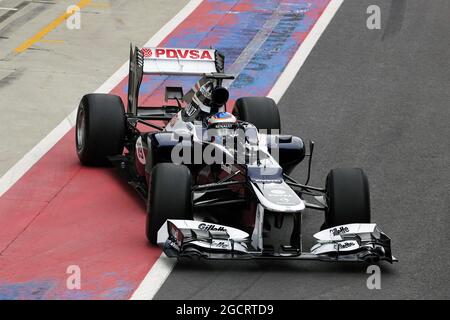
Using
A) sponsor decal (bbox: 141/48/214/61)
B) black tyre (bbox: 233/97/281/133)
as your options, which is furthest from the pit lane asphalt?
sponsor decal (bbox: 141/48/214/61)

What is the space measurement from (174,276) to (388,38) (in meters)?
13.4

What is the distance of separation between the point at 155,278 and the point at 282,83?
9.71 meters

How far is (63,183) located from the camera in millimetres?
18094

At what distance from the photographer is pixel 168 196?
15.0 meters

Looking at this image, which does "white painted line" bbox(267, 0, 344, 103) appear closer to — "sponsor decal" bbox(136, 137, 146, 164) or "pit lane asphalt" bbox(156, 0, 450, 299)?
"pit lane asphalt" bbox(156, 0, 450, 299)

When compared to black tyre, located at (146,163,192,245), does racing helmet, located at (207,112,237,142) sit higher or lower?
higher

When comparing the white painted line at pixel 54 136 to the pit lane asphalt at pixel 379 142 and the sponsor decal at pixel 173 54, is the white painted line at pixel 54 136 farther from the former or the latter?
the pit lane asphalt at pixel 379 142

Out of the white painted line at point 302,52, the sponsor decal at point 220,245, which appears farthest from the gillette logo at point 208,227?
the white painted line at point 302,52

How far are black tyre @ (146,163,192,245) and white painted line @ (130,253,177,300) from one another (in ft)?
1.34

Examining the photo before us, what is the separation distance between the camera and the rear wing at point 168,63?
18.7 meters

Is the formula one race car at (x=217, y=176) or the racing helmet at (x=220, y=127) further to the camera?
the racing helmet at (x=220, y=127)

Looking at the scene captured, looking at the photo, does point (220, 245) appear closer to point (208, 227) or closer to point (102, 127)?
point (208, 227)

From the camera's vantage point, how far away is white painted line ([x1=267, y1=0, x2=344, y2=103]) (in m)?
23.4
